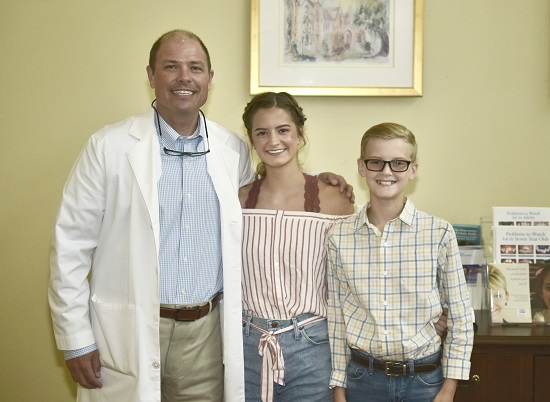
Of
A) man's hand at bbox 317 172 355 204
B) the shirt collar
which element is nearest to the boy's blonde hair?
the shirt collar

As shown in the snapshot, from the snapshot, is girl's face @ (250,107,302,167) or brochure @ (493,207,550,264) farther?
brochure @ (493,207,550,264)

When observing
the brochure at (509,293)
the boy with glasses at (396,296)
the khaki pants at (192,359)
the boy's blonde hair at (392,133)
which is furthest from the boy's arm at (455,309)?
the khaki pants at (192,359)

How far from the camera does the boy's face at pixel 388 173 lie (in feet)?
5.51

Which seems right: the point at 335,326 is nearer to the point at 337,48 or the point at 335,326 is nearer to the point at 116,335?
the point at 116,335

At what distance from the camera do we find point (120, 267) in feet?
5.88

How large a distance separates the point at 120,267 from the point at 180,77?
57cm

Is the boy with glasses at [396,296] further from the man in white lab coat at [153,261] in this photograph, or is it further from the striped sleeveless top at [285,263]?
the man in white lab coat at [153,261]

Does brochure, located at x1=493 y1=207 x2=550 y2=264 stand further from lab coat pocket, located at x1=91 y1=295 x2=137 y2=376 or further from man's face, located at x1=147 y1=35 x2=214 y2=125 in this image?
lab coat pocket, located at x1=91 y1=295 x2=137 y2=376

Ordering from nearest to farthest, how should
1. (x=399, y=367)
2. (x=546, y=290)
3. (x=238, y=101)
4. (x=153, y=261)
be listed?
(x=399, y=367) < (x=153, y=261) < (x=546, y=290) < (x=238, y=101)

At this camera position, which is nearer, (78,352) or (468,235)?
(78,352)

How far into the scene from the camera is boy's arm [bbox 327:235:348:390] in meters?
1.73

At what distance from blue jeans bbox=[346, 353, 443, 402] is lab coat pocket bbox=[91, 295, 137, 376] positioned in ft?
2.06

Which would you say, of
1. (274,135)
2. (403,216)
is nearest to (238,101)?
(274,135)

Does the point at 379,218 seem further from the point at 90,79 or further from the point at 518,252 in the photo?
the point at 90,79
